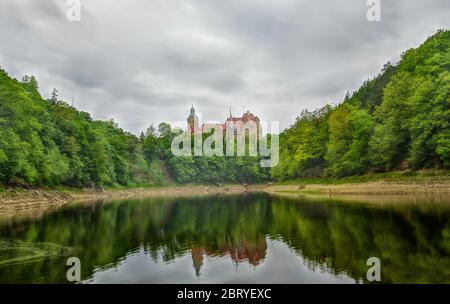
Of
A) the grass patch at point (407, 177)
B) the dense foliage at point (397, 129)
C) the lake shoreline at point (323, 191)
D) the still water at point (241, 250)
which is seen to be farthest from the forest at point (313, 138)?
the still water at point (241, 250)

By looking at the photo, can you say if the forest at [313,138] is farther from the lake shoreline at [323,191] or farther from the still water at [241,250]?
the still water at [241,250]

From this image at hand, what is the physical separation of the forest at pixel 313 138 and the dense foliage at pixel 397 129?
17 centimetres

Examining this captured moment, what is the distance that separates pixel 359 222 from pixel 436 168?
110 feet

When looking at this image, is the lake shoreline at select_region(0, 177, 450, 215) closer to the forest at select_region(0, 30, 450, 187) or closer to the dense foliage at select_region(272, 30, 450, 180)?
the forest at select_region(0, 30, 450, 187)

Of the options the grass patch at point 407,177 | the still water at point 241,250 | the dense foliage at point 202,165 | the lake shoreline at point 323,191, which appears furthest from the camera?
the dense foliage at point 202,165

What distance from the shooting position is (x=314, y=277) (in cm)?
1559

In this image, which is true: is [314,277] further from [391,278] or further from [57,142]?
[57,142]

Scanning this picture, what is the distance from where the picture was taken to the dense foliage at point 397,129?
56.5m

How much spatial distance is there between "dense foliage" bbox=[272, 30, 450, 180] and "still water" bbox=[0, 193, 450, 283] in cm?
2757

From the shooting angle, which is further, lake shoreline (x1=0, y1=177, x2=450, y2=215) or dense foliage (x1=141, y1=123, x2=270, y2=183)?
dense foliage (x1=141, y1=123, x2=270, y2=183)

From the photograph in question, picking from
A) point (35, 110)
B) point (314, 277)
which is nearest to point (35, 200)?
point (35, 110)

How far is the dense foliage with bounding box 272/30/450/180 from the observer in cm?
5650

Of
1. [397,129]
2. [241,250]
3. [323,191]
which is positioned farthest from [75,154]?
[241,250]

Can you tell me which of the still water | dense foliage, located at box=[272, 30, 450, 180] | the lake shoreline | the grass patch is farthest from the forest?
the still water
